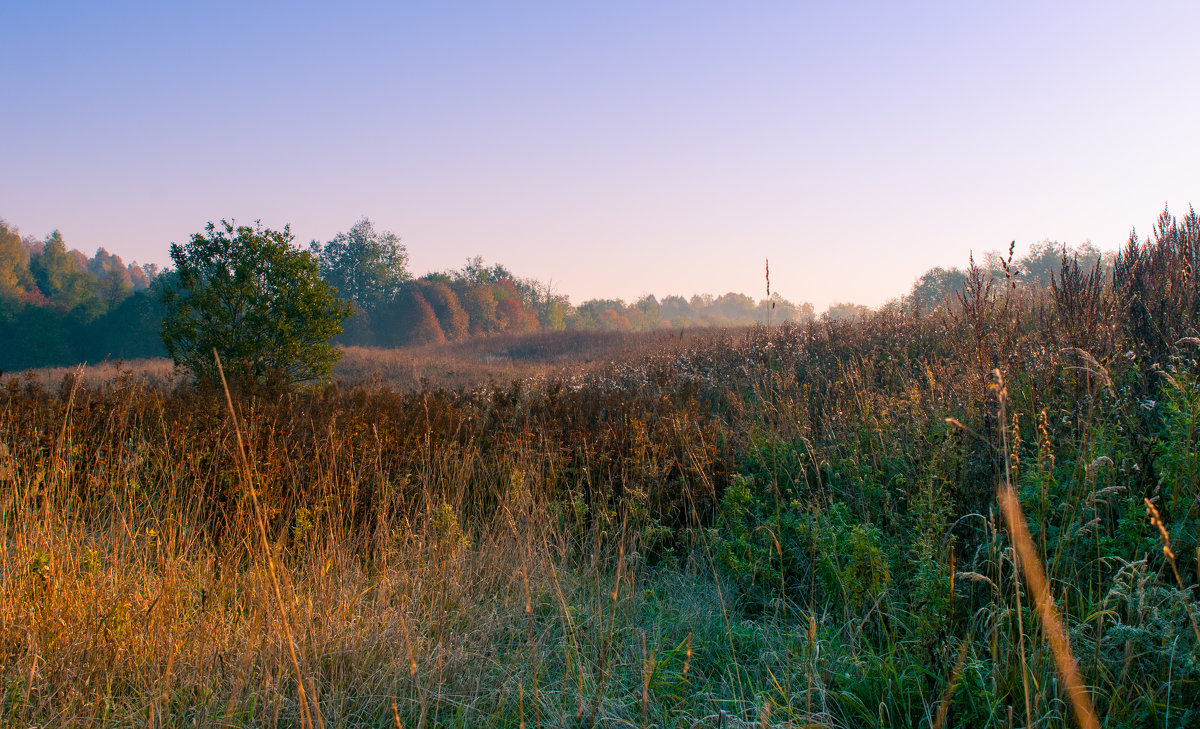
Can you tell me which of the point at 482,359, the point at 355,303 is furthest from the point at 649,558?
the point at 355,303

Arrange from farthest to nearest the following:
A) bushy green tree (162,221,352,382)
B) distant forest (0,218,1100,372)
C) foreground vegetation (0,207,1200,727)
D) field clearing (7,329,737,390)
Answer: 1. distant forest (0,218,1100,372)
2. field clearing (7,329,737,390)
3. bushy green tree (162,221,352,382)
4. foreground vegetation (0,207,1200,727)

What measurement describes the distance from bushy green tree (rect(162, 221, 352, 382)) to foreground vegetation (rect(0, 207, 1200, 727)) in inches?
90.0

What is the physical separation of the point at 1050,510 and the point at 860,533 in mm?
852

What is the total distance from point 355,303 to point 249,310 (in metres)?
40.6

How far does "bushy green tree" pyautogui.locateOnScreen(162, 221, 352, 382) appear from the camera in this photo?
8383mm

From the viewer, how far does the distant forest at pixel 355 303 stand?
104 ft

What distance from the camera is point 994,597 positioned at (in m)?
2.71

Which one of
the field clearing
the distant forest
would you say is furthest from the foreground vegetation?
the distant forest

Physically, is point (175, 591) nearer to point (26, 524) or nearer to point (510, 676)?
point (26, 524)

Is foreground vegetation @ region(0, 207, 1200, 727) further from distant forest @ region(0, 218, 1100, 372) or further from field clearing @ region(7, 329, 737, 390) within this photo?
distant forest @ region(0, 218, 1100, 372)

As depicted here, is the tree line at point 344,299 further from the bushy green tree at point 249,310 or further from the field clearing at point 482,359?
the bushy green tree at point 249,310

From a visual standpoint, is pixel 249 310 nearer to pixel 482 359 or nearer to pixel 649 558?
pixel 649 558

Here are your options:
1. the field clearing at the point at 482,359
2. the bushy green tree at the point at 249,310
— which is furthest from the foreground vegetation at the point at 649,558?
the field clearing at the point at 482,359

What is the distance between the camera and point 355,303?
4669 centimetres
